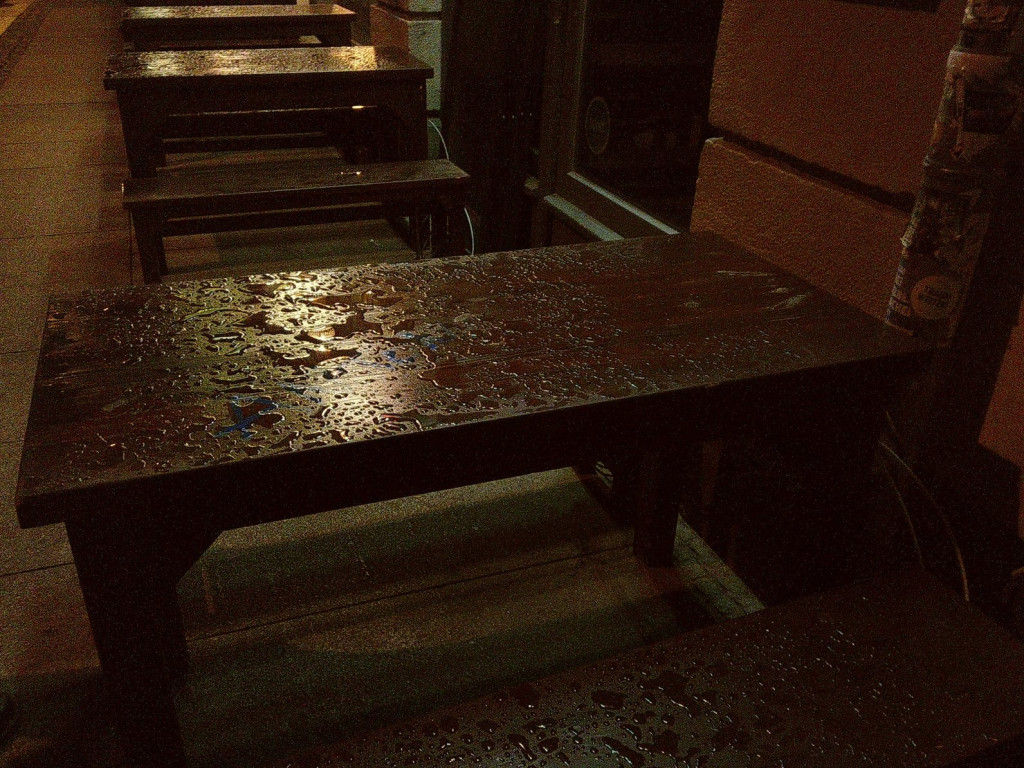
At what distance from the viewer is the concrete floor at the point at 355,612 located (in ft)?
5.44

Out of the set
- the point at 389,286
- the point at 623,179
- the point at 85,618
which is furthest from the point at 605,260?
the point at 623,179

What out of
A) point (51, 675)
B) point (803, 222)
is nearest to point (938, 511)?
point (803, 222)

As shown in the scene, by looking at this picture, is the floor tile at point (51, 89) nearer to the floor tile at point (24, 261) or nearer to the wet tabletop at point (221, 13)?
the wet tabletop at point (221, 13)

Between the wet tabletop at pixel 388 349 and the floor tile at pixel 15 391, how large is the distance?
1298 millimetres

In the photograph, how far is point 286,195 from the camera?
3.04 meters

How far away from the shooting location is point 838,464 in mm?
1545

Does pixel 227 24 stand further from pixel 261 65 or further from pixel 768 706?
pixel 768 706

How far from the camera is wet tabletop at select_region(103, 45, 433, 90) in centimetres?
322

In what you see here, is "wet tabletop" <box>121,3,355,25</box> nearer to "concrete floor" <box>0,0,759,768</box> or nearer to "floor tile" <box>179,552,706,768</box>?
"concrete floor" <box>0,0,759,768</box>

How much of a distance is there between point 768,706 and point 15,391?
9.01 feet

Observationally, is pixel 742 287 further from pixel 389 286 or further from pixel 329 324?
pixel 329 324

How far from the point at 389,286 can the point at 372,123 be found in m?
3.21

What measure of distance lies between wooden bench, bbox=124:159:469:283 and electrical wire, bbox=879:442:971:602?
2.08 m

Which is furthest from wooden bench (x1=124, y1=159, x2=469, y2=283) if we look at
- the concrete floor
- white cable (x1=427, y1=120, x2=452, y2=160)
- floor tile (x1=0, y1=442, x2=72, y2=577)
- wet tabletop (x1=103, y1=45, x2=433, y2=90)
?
white cable (x1=427, y1=120, x2=452, y2=160)
